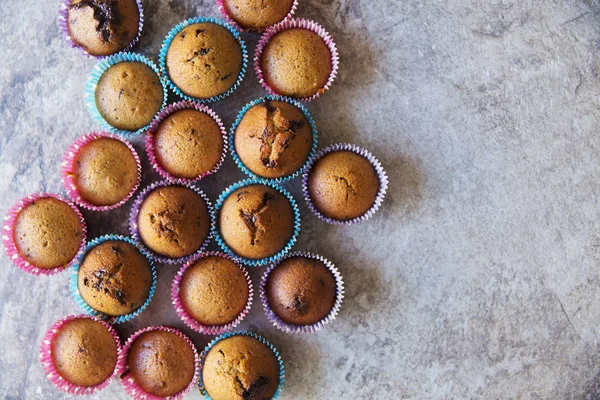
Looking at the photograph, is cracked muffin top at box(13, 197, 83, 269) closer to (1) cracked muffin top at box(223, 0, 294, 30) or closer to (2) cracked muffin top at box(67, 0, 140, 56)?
(2) cracked muffin top at box(67, 0, 140, 56)

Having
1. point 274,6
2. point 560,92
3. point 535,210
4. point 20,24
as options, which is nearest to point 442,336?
point 535,210

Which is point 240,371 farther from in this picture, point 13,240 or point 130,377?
point 13,240

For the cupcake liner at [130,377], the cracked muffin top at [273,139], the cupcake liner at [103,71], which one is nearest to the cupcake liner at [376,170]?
the cracked muffin top at [273,139]

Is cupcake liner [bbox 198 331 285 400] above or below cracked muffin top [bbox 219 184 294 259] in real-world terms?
below

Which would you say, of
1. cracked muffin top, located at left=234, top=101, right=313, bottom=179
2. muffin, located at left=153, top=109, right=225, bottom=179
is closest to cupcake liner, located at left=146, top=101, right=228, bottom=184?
muffin, located at left=153, top=109, right=225, bottom=179

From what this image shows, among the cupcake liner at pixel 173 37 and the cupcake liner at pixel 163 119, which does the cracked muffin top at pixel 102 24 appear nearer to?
the cupcake liner at pixel 173 37

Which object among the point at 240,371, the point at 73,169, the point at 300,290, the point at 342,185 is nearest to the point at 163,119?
the point at 73,169

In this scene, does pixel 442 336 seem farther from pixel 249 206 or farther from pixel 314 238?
pixel 249 206
